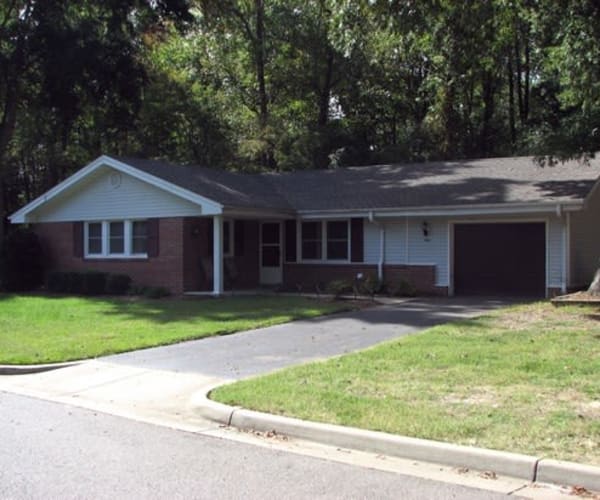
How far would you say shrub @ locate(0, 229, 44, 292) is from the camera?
24688 mm

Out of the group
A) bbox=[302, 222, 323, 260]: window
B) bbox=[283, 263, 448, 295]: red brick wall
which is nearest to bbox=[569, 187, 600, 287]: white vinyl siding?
bbox=[283, 263, 448, 295]: red brick wall

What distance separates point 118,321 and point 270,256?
9.10 metres

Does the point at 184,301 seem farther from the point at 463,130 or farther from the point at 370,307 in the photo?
the point at 463,130

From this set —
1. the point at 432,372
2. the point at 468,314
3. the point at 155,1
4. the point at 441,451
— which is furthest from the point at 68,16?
the point at 441,451

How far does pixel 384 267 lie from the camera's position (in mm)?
21734

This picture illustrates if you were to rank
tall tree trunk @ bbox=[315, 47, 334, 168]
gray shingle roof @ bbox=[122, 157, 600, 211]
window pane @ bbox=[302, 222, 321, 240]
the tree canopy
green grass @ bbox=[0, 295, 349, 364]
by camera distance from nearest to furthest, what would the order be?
green grass @ bbox=[0, 295, 349, 364]
gray shingle roof @ bbox=[122, 157, 600, 211]
window pane @ bbox=[302, 222, 321, 240]
the tree canopy
tall tree trunk @ bbox=[315, 47, 334, 168]

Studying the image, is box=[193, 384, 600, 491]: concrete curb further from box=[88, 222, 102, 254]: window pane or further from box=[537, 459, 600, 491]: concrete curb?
box=[88, 222, 102, 254]: window pane

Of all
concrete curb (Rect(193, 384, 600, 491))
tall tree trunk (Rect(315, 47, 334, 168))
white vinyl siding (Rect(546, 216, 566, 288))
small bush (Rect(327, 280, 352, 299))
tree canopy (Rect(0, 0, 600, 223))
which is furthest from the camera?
tall tree trunk (Rect(315, 47, 334, 168))

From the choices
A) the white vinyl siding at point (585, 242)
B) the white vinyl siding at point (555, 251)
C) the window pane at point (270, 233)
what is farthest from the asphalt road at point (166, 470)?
the window pane at point (270, 233)

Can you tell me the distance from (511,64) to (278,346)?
2787 cm

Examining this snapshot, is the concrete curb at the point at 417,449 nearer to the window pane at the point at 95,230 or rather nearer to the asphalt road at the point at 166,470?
the asphalt road at the point at 166,470

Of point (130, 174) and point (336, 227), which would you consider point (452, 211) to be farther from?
point (130, 174)

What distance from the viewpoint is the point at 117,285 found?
2258cm

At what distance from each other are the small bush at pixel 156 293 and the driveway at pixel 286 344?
23.7 feet
